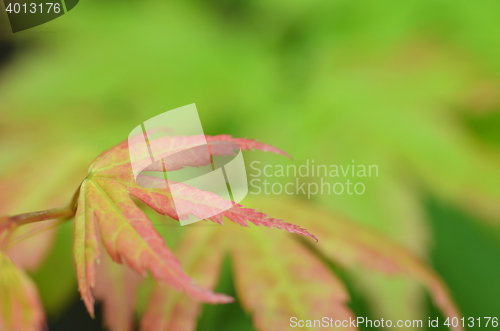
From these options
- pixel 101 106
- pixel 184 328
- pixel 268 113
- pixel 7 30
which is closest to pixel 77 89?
pixel 101 106

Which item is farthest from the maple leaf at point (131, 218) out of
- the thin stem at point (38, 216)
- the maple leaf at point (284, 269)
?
the maple leaf at point (284, 269)

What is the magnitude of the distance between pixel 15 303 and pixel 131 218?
0.47 ft

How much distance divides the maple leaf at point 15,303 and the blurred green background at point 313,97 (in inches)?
8.5

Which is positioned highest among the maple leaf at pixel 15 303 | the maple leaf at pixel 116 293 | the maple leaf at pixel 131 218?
the maple leaf at pixel 131 218

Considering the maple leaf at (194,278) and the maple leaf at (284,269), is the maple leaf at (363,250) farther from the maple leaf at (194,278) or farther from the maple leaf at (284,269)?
the maple leaf at (194,278)

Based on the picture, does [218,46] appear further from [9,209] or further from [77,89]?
[9,209]

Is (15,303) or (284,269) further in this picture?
(284,269)

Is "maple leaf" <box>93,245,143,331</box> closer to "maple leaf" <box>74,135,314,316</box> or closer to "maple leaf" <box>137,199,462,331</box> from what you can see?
"maple leaf" <box>137,199,462,331</box>

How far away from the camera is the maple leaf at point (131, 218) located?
26 cm

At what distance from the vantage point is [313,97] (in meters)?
0.74

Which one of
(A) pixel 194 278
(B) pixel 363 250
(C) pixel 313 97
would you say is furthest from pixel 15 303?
(C) pixel 313 97

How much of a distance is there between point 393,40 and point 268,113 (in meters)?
0.31

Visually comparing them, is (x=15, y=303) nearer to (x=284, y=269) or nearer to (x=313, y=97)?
(x=284, y=269)

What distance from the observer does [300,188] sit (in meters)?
0.64
